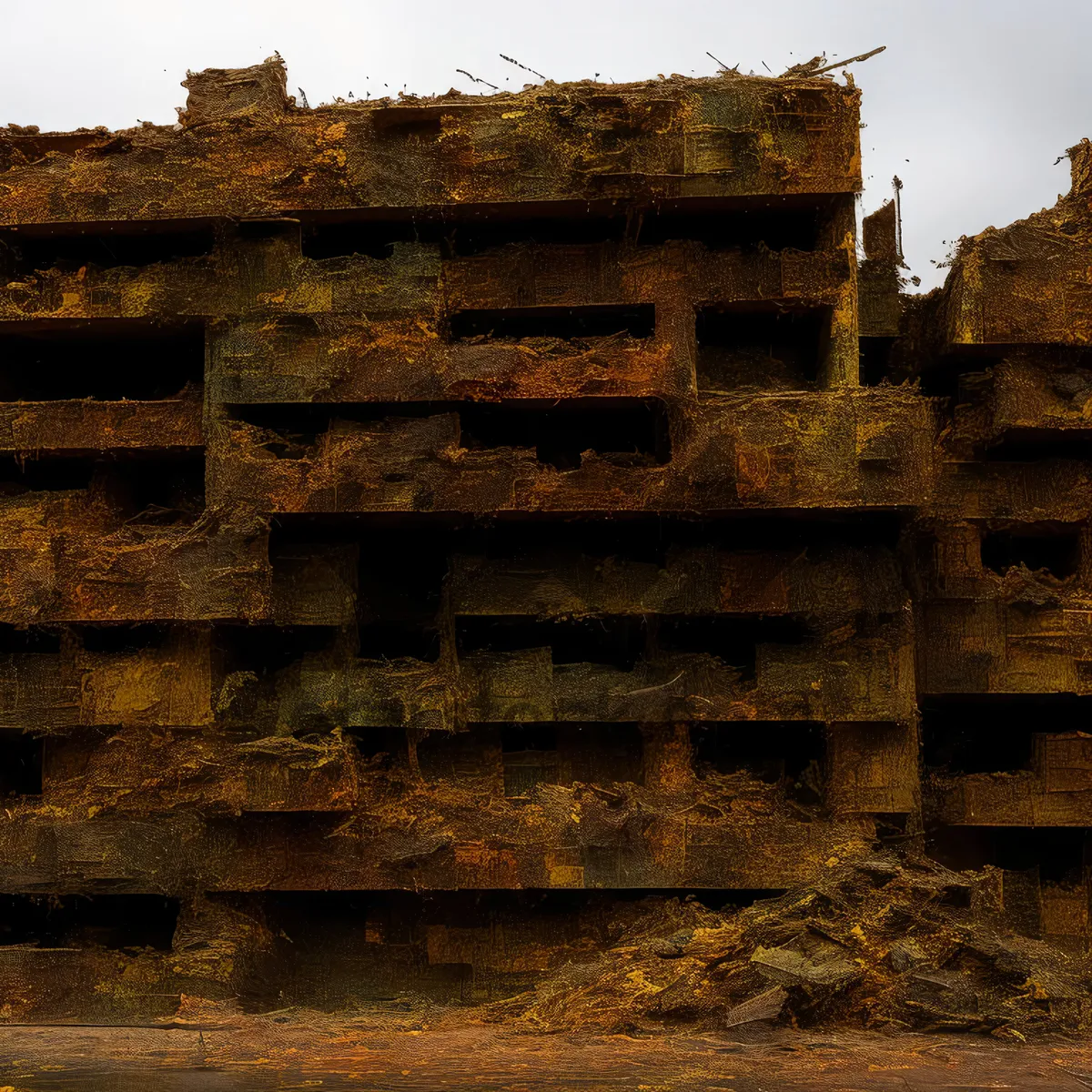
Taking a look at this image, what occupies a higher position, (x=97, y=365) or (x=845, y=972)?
(x=97, y=365)

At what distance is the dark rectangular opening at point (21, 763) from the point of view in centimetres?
1366

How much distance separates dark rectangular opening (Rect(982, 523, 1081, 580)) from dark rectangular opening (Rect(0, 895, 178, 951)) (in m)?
10.7

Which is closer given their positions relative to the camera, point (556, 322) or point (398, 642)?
point (556, 322)

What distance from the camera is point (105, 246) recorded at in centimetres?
1333

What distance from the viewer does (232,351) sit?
40.3ft

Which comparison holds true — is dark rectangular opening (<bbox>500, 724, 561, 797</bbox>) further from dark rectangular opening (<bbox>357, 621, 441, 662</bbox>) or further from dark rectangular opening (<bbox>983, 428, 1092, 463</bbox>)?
dark rectangular opening (<bbox>983, 428, 1092, 463</bbox>)

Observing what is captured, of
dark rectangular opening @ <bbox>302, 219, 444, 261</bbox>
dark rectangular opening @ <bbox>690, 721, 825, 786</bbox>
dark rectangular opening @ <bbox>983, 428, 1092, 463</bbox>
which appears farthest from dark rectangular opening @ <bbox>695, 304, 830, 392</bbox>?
dark rectangular opening @ <bbox>690, 721, 825, 786</bbox>

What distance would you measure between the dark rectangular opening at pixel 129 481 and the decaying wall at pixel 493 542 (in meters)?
0.09

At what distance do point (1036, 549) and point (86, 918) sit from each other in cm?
1241

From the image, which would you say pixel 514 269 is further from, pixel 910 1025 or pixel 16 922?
pixel 16 922

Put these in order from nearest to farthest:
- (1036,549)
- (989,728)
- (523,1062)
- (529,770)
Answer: (523,1062) < (529,770) < (989,728) < (1036,549)

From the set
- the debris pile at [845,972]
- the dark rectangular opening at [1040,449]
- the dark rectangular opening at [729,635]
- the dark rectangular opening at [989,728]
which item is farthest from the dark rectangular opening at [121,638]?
the dark rectangular opening at [1040,449]

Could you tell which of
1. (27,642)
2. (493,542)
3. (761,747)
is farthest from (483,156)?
(27,642)

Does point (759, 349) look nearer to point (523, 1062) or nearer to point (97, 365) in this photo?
point (97, 365)
